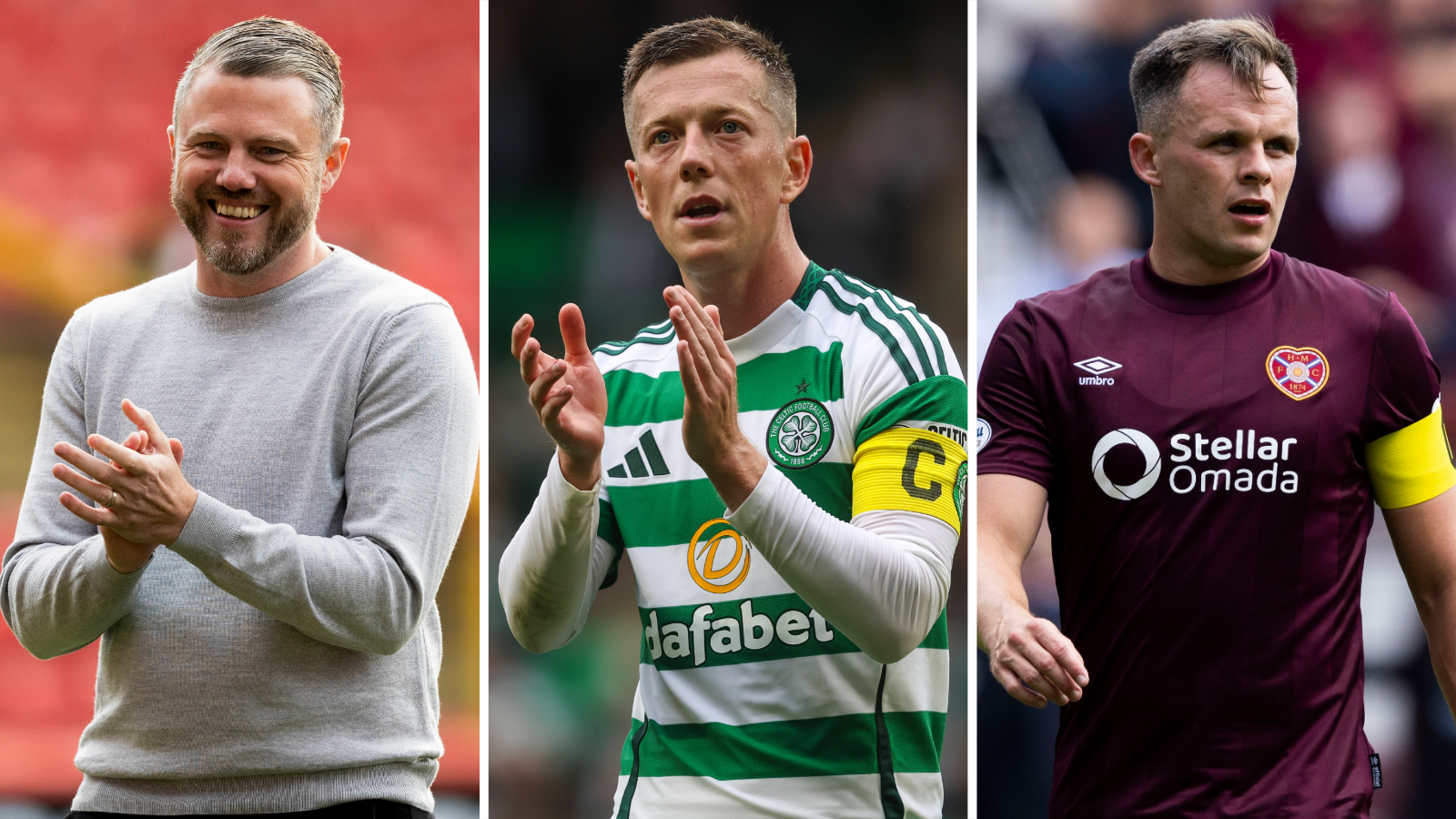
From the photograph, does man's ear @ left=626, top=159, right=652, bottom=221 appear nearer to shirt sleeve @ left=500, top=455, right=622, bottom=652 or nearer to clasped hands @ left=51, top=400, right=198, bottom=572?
shirt sleeve @ left=500, top=455, right=622, bottom=652

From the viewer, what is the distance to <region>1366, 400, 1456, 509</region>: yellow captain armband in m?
2.86

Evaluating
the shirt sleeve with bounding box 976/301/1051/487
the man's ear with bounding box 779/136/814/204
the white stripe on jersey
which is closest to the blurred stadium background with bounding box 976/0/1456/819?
the shirt sleeve with bounding box 976/301/1051/487

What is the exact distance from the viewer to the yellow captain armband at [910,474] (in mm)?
2409

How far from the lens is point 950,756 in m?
3.97

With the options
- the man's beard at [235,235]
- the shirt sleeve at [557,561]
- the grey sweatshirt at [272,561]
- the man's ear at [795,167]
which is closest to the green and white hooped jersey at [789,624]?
the shirt sleeve at [557,561]

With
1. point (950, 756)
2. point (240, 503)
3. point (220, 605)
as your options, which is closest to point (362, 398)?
point (240, 503)

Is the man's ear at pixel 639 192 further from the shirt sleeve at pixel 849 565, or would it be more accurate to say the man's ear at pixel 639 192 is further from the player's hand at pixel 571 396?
the shirt sleeve at pixel 849 565

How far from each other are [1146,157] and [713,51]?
1122 millimetres

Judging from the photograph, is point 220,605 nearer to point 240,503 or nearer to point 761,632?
point 240,503

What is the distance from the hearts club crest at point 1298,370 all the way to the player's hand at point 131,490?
219 cm

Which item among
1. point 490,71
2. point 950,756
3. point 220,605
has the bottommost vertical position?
point 950,756

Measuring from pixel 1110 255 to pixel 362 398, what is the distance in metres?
2.62

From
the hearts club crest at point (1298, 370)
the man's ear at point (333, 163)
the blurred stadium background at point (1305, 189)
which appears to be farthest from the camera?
the blurred stadium background at point (1305, 189)

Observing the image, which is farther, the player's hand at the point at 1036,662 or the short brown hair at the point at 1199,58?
the short brown hair at the point at 1199,58
